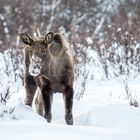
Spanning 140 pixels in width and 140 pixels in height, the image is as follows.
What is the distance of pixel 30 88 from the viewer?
8094 millimetres

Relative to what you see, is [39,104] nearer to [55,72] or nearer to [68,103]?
[68,103]

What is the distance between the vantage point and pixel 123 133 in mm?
5629

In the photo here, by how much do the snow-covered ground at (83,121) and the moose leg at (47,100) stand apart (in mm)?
227

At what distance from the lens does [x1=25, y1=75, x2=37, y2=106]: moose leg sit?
7.97 metres

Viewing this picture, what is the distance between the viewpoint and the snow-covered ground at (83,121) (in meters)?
5.30

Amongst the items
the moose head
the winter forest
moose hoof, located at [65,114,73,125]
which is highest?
the moose head

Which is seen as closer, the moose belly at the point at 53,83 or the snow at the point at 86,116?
the snow at the point at 86,116

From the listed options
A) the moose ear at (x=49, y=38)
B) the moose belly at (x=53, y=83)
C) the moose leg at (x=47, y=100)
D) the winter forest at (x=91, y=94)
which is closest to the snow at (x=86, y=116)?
the winter forest at (x=91, y=94)

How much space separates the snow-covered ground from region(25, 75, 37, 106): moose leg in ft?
1.19

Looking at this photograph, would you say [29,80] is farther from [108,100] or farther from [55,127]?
[55,127]

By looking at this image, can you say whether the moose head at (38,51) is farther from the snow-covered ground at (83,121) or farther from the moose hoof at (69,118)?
the moose hoof at (69,118)

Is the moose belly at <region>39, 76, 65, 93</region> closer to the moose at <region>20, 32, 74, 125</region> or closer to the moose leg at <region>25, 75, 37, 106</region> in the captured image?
the moose at <region>20, 32, 74, 125</region>

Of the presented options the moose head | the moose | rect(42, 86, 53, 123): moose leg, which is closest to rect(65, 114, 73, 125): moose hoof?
the moose

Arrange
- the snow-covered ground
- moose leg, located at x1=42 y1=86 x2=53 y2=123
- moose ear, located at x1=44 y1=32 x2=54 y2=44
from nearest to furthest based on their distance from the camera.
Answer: the snow-covered ground
moose ear, located at x1=44 y1=32 x2=54 y2=44
moose leg, located at x1=42 y1=86 x2=53 y2=123
